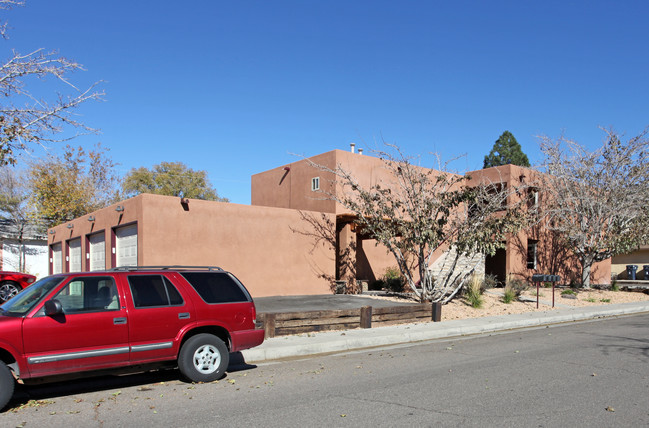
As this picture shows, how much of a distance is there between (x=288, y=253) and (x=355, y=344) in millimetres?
9037

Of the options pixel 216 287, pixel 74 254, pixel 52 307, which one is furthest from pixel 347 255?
pixel 52 307

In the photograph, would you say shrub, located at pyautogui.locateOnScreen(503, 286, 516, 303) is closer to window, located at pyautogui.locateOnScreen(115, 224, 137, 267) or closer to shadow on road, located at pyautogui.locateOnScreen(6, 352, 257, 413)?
shadow on road, located at pyautogui.locateOnScreen(6, 352, 257, 413)

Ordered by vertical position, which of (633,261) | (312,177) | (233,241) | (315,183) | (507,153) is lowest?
(633,261)

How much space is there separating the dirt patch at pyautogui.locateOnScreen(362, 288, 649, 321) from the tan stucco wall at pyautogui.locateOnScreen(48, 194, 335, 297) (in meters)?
3.33

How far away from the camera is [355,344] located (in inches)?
443

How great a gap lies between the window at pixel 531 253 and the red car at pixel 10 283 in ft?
77.2

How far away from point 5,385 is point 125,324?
1512mm

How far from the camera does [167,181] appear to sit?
49.4 metres

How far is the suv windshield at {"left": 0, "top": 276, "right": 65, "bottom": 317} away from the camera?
654cm

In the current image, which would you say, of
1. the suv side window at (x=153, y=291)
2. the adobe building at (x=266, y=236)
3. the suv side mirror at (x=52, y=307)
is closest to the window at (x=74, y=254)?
the adobe building at (x=266, y=236)

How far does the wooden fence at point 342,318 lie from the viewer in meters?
11.6

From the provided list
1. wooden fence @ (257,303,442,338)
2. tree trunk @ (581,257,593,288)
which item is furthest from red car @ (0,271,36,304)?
tree trunk @ (581,257,593,288)

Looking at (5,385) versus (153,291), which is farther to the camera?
(153,291)

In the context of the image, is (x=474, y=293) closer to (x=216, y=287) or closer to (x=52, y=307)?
(x=216, y=287)
